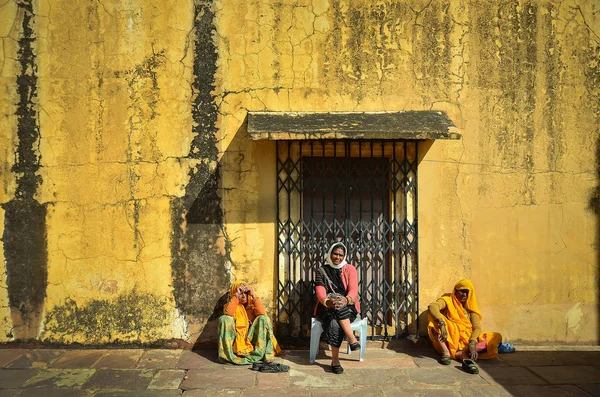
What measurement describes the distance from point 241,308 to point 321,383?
124 centimetres

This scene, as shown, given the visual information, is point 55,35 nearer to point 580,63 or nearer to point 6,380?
point 6,380

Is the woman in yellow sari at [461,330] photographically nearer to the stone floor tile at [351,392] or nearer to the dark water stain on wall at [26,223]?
the stone floor tile at [351,392]

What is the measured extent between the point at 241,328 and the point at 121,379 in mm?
1279

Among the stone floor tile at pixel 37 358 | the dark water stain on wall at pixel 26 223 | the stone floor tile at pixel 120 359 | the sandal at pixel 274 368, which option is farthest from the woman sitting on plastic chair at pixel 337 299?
the dark water stain on wall at pixel 26 223

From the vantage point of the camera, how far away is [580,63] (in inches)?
255

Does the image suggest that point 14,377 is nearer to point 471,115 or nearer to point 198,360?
point 198,360

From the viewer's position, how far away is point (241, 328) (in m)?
6.07

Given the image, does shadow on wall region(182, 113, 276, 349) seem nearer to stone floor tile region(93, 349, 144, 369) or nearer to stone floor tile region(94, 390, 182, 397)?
stone floor tile region(93, 349, 144, 369)

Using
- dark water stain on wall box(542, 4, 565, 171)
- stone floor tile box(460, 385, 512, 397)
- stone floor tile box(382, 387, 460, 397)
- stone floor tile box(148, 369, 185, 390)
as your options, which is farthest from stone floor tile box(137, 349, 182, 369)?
dark water stain on wall box(542, 4, 565, 171)

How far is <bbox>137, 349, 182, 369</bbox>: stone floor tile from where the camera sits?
19.3ft

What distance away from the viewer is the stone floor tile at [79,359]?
584cm

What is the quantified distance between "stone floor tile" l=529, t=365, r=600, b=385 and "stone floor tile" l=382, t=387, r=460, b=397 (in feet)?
3.44

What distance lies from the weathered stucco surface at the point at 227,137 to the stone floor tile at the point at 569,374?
757mm

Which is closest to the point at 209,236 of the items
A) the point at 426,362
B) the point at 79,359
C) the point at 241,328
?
the point at 241,328
